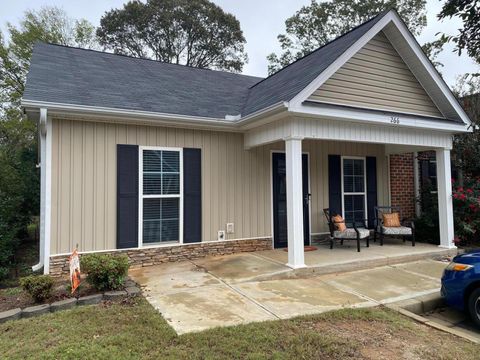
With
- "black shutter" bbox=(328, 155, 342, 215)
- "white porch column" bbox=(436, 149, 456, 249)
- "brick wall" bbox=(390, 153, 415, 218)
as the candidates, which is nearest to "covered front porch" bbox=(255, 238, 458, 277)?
"white porch column" bbox=(436, 149, 456, 249)

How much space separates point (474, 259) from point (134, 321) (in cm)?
414

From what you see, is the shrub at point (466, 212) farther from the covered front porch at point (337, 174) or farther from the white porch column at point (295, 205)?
the white porch column at point (295, 205)

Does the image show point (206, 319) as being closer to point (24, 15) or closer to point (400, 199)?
point (400, 199)

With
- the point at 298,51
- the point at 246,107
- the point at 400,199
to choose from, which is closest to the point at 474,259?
the point at 246,107

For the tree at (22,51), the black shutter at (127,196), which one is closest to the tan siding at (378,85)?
the black shutter at (127,196)

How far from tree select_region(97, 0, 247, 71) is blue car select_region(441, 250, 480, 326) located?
868 inches

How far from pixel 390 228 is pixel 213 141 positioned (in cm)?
473

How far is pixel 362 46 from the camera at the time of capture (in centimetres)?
664

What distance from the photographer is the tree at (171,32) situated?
2267 cm

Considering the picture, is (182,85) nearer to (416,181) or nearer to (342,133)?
(342,133)

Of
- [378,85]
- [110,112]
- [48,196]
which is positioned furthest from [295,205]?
[48,196]

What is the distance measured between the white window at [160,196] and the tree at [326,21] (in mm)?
18261

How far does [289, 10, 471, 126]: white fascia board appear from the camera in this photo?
571 cm

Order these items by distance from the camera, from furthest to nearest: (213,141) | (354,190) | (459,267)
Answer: (354,190), (213,141), (459,267)
